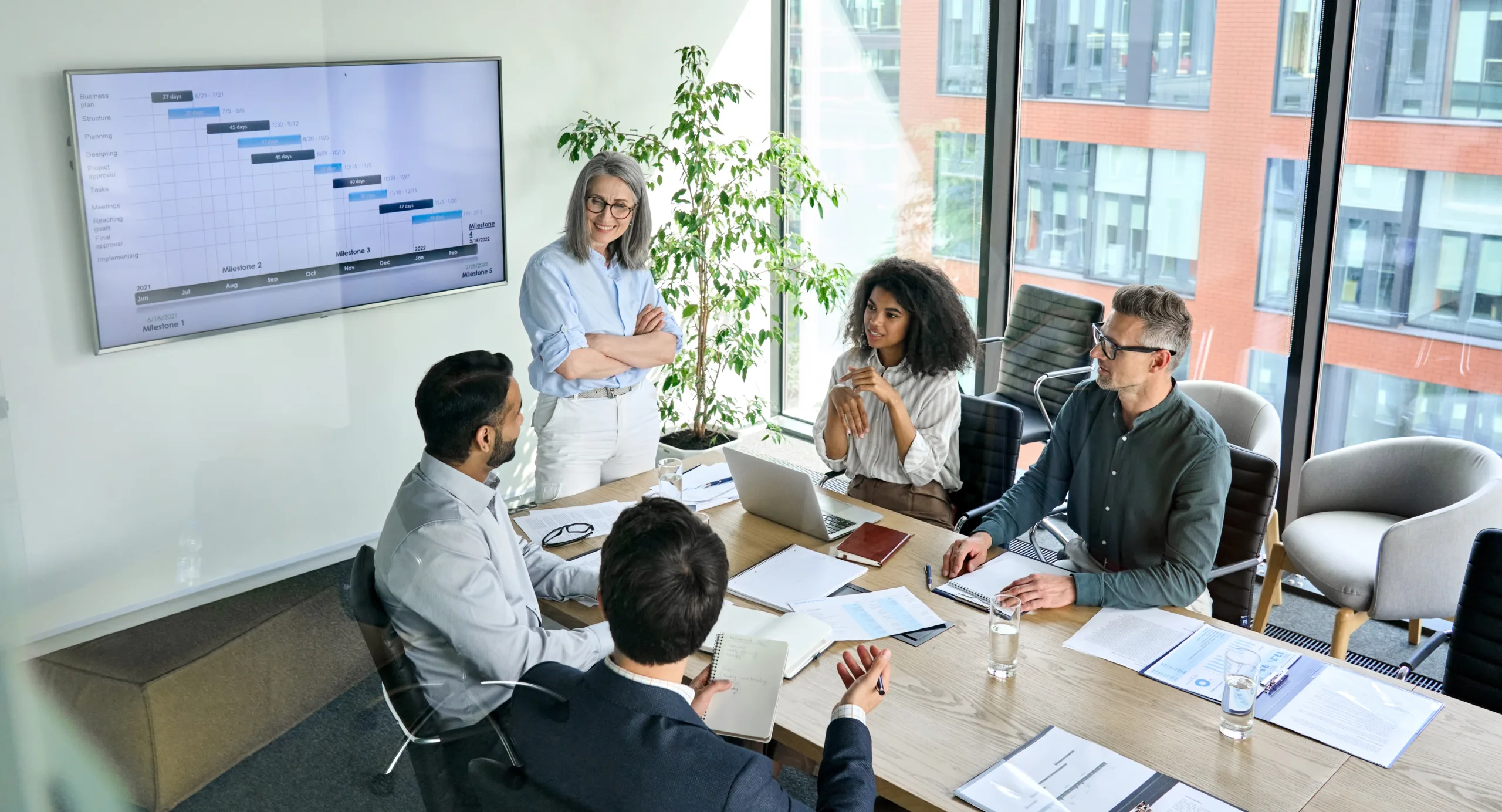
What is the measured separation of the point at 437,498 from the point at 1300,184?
3382mm

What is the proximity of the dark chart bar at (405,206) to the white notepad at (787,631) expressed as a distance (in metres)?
1.91

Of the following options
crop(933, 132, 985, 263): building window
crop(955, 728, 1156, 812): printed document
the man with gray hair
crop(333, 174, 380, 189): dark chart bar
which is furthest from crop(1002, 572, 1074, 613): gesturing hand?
crop(933, 132, 985, 263): building window

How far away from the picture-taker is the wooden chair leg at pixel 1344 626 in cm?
331

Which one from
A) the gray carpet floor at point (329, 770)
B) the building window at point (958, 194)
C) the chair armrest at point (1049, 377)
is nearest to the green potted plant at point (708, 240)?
the building window at point (958, 194)

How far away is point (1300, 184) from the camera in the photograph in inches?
163

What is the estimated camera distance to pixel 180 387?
2.26 meters

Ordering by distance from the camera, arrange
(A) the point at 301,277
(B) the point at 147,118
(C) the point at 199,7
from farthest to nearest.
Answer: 1. (A) the point at 301,277
2. (C) the point at 199,7
3. (B) the point at 147,118

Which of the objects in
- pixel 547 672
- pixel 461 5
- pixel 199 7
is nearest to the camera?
pixel 547 672

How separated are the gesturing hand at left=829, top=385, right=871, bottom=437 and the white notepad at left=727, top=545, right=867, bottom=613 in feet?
2.05

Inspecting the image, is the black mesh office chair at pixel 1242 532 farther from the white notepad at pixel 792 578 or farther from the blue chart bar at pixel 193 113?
the blue chart bar at pixel 193 113

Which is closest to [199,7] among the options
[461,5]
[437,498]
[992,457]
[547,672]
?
[437,498]

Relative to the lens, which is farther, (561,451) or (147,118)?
(561,451)

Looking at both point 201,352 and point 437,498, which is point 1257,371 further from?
point 201,352

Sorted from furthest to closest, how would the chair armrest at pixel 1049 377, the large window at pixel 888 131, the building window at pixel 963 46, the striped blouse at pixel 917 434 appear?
1. the large window at pixel 888 131
2. the building window at pixel 963 46
3. the chair armrest at pixel 1049 377
4. the striped blouse at pixel 917 434
